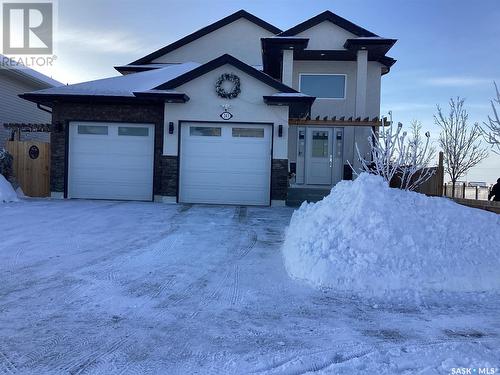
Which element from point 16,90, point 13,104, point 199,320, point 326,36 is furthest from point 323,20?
point 199,320

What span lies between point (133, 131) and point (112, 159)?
112 centimetres

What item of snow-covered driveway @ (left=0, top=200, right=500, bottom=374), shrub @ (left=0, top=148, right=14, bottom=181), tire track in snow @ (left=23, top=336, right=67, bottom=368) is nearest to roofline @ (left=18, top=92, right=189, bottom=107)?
shrub @ (left=0, top=148, right=14, bottom=181)

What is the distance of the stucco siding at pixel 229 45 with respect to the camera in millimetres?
20234

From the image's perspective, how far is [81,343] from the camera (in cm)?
362

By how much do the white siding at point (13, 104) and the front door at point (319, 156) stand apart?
12498mm

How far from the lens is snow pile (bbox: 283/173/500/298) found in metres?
5.28

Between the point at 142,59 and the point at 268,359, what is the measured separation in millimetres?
19471

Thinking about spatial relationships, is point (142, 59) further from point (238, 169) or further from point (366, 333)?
point (366, 333)

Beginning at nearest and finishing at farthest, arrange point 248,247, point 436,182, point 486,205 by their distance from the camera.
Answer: point 248,247 < point 486,205 < point 436,182

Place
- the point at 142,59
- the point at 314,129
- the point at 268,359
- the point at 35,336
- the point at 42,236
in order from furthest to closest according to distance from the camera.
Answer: the point at 142,59 → the point at 314,129 → the point at 42,236 → the point at 35,336 → the point at 268,359

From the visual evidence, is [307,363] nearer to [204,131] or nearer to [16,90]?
[204,131]

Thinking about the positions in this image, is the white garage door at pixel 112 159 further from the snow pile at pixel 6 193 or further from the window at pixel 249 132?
the window at pixel 249 132

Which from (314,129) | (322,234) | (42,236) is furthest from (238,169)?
(322,234)

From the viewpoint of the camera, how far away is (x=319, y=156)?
16.3m
